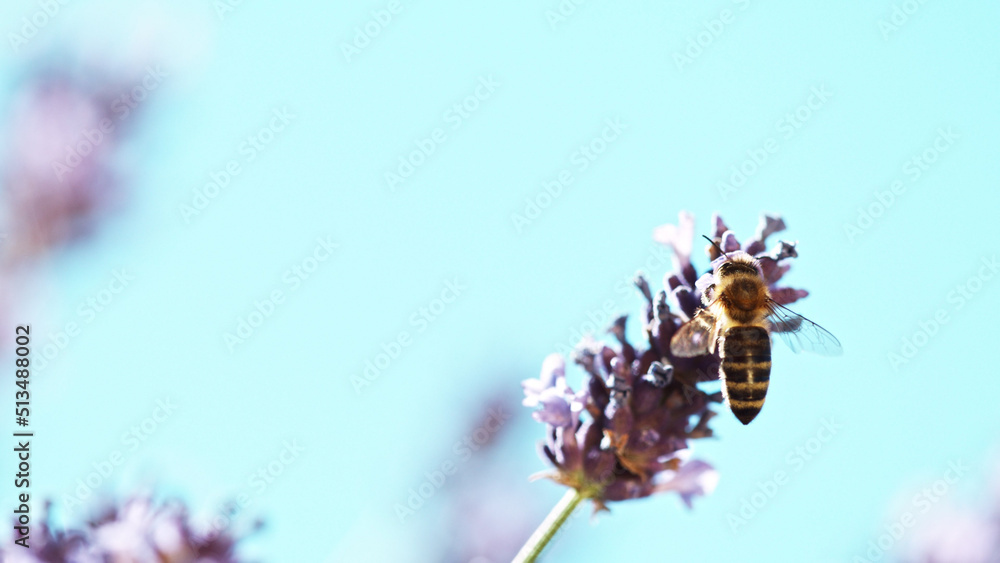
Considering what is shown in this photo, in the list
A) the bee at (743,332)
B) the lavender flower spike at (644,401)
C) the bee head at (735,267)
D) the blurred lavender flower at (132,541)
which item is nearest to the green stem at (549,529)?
the lavender flower spike at (644,401)

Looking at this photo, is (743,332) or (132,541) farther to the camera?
(132,541)

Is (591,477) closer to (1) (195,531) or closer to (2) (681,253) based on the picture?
(2) (681,253)

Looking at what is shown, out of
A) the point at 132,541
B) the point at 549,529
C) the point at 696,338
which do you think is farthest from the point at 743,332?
the point at 132,541

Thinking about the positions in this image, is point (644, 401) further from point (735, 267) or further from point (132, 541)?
point (132, 541)

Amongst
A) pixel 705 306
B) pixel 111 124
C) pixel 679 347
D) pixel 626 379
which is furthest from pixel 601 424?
pixel 111 124

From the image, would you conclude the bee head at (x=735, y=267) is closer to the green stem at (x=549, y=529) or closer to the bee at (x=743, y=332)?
the bee at (x=743, y=332)

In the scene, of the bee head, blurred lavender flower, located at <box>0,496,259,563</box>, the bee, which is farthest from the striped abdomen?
blurred lavender flower, located at <box>0,496,259,563</box>
